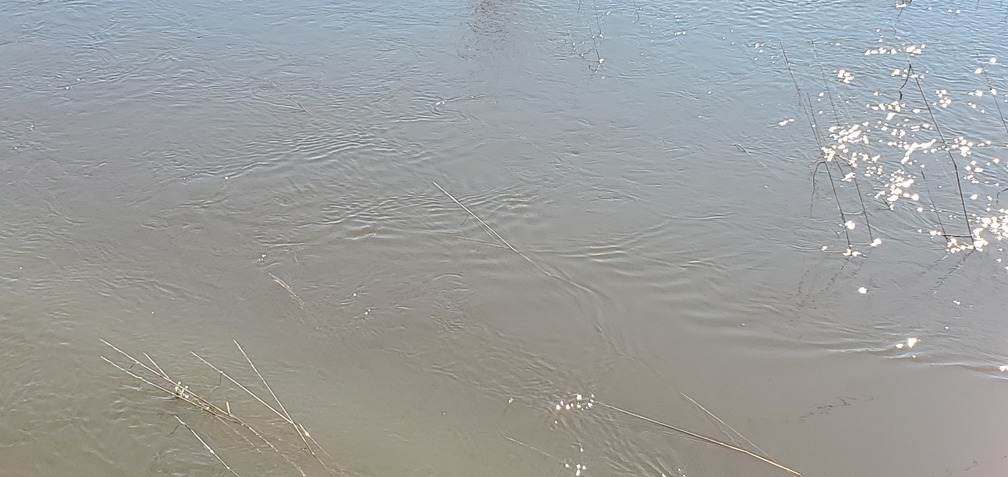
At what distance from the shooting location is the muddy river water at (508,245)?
3.67 meters

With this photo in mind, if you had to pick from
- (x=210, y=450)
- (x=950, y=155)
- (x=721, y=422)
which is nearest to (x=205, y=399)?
(x=210, y=450)

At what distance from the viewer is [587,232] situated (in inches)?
193

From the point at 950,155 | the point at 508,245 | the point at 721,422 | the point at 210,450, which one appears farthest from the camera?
the point at 950,155

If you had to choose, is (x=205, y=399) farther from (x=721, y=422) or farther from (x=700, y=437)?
(x=721, y=422)

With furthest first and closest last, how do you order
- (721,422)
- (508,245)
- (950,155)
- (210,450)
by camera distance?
(950,155), (508,245), (721,422), (210,450)

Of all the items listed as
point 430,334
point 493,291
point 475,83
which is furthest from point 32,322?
point 475,83

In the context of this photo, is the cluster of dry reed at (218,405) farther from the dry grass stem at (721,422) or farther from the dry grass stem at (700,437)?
the dry grass stem at (721,422)

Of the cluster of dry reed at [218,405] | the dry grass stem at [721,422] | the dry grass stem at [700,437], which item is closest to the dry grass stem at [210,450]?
the cluster of dry reed at [218,405]

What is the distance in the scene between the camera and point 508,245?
4793mm

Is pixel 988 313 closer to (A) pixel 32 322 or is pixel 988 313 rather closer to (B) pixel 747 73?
(B) pixel 747 73

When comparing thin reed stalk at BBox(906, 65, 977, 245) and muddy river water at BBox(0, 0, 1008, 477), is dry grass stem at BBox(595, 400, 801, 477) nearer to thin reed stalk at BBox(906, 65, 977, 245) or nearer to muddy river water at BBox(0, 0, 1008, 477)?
muddy river water at BBox(0, 0, 1008, 477)

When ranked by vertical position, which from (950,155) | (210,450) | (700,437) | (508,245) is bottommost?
(210,450)

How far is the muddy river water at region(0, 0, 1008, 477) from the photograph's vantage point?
367 cm

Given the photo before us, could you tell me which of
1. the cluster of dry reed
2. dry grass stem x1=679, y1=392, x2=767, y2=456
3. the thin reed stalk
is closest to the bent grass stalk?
the cluster of dry reed
